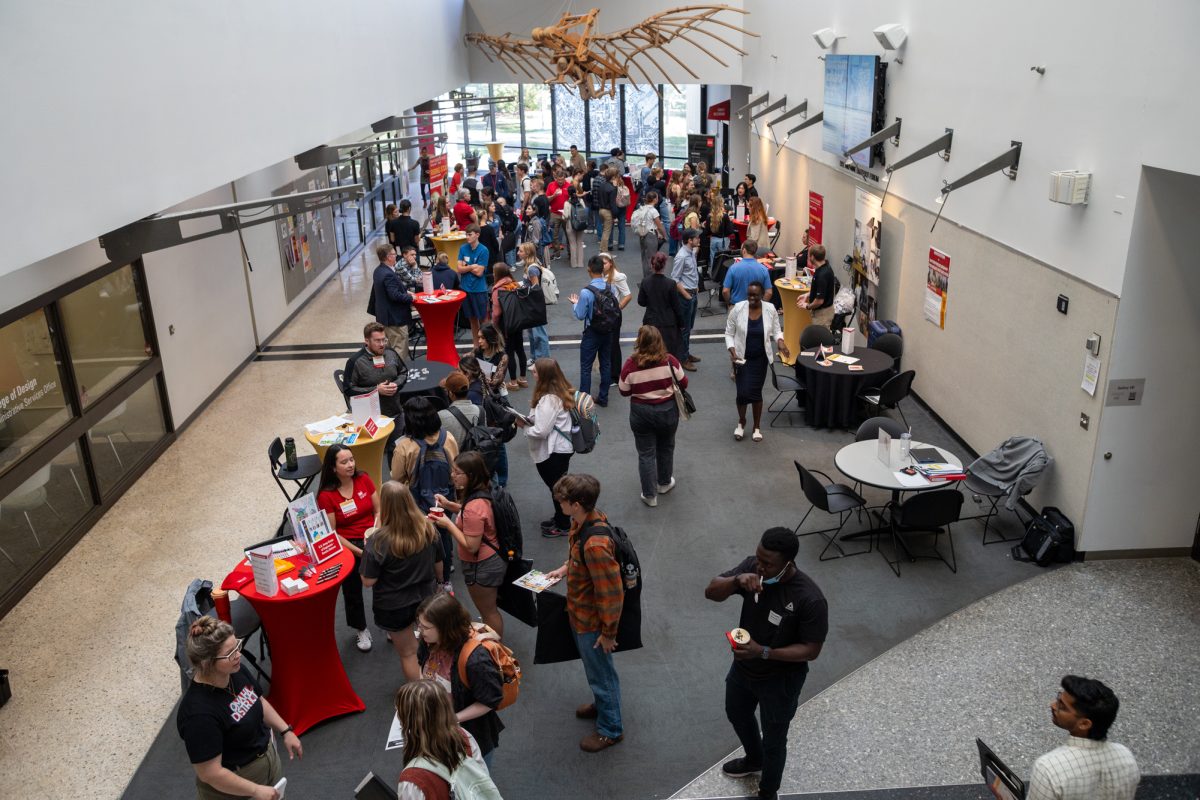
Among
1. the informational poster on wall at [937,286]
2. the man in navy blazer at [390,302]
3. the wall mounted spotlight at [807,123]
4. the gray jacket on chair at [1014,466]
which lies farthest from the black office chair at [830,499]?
the wall mounted spotlight at [807,123]

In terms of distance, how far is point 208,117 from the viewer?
22.5ft

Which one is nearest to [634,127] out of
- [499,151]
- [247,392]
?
[499,151]

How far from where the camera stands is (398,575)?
202 inches

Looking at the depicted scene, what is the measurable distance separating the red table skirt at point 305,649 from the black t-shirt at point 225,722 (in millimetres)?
1039

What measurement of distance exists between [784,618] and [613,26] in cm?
1726

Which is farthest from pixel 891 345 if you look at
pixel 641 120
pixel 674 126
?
pixel 641 120

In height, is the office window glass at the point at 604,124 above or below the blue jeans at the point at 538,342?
above

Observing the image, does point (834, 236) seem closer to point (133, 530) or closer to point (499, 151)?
point (133, 530)

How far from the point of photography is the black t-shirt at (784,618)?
416cm

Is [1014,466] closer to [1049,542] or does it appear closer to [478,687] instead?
[1049,542]

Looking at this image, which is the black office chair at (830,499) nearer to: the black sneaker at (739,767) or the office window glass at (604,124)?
the black sneaker at (739,767)

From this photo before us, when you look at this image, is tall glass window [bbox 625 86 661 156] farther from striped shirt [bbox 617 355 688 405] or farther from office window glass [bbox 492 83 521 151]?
striped shirt [bbox 617 355 688 405]

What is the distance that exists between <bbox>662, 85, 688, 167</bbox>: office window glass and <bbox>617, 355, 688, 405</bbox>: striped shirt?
20244 mm

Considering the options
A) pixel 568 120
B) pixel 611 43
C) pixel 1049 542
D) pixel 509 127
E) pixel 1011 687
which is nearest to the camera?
pixel 1011 687
